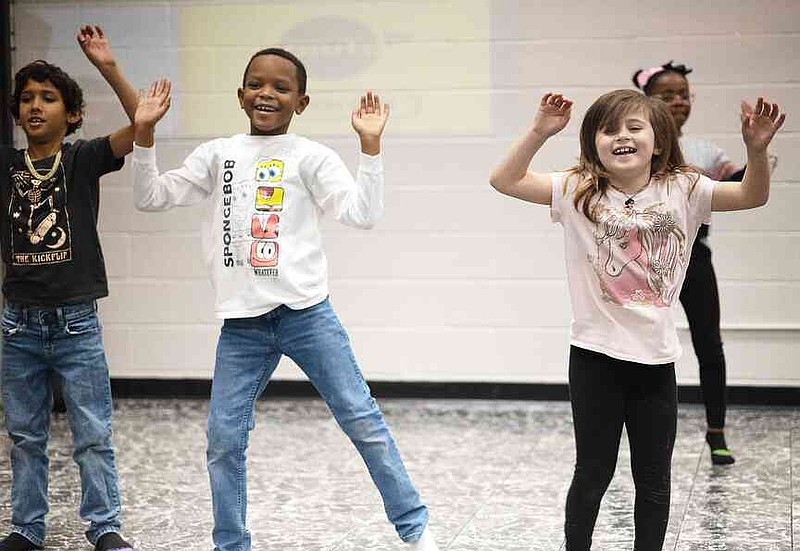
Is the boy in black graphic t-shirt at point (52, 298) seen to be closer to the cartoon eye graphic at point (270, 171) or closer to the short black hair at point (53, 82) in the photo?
the short black hair at point (53, 82)

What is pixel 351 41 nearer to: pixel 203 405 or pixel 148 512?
pixel 203 405

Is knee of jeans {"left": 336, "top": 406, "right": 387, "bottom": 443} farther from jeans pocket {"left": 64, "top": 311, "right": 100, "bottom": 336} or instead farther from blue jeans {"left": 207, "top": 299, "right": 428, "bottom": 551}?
jeans pocket {"left": 64, "top": 311, "right": 100, "bottom": 336}

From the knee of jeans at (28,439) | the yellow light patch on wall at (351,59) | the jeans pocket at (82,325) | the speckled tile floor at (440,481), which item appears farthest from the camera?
the yellow light patch on wall at (351,59)

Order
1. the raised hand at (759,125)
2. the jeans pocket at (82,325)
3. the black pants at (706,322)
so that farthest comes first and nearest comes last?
the black pants at (706,322) → the jeans pocket at (82,325) → the raised hand at (759,125)

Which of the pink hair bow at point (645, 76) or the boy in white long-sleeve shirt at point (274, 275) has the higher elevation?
the pink hair bow at point (645, 76)

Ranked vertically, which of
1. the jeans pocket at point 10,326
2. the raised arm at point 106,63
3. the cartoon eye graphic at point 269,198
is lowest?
the jeans pocket at point 10,326

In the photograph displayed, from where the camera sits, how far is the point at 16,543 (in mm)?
3602

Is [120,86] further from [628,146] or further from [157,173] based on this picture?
[628,146]

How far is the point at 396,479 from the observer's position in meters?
3.18

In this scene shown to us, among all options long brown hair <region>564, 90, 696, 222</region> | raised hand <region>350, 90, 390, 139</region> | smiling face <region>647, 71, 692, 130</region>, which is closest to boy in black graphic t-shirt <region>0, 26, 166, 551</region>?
raised hand <region>350, 90, 390, 139</region>

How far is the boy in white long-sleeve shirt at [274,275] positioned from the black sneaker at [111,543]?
51cm

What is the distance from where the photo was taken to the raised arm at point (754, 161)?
2.86 meters

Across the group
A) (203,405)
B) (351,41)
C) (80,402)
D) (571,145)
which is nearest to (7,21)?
(351,41)

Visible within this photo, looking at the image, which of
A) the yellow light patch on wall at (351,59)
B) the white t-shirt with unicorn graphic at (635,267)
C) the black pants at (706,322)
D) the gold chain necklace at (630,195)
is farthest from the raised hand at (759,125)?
the yellow light patch on wall at (351,59)
